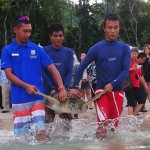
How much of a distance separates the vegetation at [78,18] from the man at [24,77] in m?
15.3

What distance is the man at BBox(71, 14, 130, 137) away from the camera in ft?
19.2

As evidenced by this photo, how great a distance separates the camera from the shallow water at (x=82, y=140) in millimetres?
5516

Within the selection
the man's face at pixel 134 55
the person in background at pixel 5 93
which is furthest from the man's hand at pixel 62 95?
the person in background at pixel 5 93

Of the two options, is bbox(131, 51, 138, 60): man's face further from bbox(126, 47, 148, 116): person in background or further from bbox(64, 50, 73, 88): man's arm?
bbox(64, 50, 73, 88): man's arm

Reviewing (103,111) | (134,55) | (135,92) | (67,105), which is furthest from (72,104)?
(134,55)

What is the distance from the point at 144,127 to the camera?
776 centimetres

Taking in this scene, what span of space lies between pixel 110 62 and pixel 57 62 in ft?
2.75

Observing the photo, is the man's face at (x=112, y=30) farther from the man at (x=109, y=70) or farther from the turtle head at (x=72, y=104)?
the turtle head at (x=72, y=104)

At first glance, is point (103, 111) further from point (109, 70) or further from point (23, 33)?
point (23, 33)

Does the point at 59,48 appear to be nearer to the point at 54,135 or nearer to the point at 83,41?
the point at 54,135

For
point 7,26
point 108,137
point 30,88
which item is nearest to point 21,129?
point 30,88

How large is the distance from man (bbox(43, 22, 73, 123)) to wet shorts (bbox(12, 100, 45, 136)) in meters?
0.64

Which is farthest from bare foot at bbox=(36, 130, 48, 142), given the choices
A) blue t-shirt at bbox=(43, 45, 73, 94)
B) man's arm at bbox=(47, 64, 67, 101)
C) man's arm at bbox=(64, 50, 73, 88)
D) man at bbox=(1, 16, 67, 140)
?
man's arm at bbox=(64, 50, 73, 88)

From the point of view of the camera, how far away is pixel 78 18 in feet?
121
